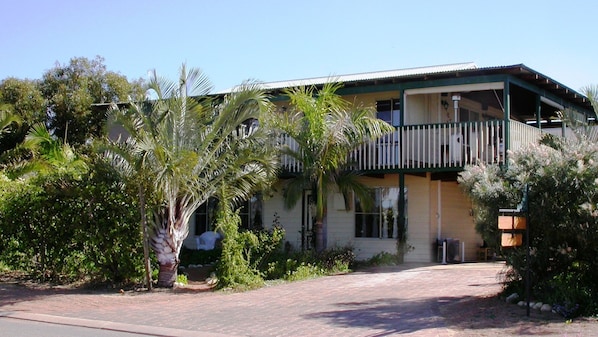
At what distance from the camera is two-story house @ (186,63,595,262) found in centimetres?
1803

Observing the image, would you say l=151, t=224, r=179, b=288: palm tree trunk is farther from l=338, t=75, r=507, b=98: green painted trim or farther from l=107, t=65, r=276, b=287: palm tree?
l=338, t=75, r=507, b=98: green painted trim

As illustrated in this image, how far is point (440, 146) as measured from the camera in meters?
18.4

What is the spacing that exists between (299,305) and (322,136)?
589cm

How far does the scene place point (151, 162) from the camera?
14.1 m

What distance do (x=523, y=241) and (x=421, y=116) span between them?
31.4ft

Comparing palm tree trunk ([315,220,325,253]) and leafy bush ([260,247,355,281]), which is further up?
palm tree trunk ([315,220,325,253])

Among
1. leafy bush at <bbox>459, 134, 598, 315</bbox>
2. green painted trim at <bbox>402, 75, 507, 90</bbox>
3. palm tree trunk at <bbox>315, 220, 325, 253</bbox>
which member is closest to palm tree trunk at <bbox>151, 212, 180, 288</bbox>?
palm tree trunk at <bbox>315, 220, 325, 253</bbox>

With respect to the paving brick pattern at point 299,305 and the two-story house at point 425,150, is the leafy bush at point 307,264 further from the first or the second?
the two-story house at point 425,150

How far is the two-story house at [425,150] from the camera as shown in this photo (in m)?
18.0

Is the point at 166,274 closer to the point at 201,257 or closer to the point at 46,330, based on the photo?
the point at 46,330

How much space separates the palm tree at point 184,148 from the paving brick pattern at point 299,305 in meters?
1.57

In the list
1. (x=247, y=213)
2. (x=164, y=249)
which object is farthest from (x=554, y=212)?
(x=247, y=213)

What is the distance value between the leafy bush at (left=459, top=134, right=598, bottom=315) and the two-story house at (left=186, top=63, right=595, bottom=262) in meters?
5.79

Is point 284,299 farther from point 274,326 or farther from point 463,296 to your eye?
point 463,296
